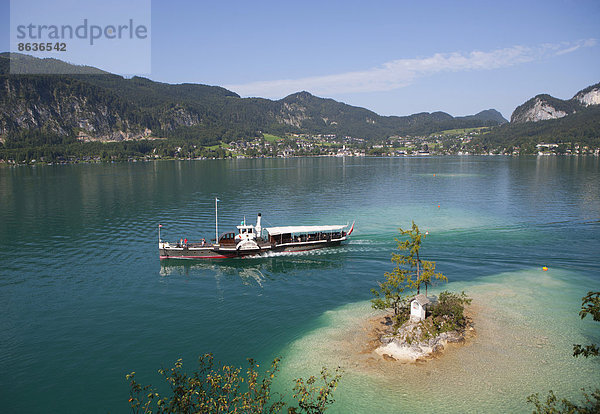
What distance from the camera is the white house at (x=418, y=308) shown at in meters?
31.9

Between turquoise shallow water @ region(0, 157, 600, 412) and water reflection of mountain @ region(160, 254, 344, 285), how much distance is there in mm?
297

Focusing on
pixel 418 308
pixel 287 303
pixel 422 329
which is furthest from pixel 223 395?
pixel 287 303

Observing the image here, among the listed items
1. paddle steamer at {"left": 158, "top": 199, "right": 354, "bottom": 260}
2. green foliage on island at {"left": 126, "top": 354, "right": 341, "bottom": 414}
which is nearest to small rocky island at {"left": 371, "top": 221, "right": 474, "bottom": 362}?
green foliage on island at {"left": 126, "top": 354, "right": 341, "bottom": 414}

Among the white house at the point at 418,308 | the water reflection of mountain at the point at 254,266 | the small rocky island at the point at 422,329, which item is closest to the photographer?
the small rocky island at the point at 422,329

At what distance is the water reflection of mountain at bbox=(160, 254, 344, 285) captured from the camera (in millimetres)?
52094

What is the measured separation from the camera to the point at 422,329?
30.6m

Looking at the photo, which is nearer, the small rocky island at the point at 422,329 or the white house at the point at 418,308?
the small rocky island at the point at 422,329

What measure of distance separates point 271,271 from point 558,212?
6942cm

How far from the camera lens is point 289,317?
3806cm

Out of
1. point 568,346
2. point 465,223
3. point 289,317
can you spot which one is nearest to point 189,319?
point 289,317

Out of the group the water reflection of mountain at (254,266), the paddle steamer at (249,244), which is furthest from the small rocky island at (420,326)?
the paddle steamer at (249,244)

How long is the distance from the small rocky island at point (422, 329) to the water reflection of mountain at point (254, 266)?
19606 mm

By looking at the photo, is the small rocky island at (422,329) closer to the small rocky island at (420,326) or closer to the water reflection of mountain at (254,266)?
the small rocky island at (420,326)

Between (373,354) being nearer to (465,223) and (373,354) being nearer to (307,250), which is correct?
(307,250)
